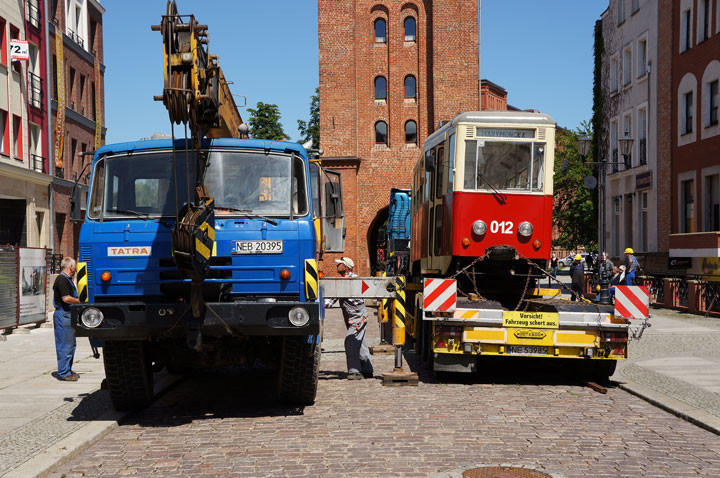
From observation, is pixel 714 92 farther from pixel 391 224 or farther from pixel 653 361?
pixel 653 361

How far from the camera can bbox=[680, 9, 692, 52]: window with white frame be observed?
31.7 metres

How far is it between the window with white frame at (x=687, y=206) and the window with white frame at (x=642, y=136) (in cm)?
423

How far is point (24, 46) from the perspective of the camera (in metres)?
32.6

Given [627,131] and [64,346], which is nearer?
[64,346]

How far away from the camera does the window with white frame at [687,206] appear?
31188mm

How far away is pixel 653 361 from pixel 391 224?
1781 cm

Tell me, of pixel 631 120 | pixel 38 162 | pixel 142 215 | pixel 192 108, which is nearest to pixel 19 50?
pixel 38 162

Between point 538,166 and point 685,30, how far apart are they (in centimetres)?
2249

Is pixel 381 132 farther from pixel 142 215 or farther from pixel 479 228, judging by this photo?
pixel 142 215

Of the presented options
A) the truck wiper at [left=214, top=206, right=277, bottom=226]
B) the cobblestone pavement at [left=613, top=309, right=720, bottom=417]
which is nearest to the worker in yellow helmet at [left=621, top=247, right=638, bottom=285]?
the cobblestone pavement at [left=613, top=309, right=720, bottom=417]

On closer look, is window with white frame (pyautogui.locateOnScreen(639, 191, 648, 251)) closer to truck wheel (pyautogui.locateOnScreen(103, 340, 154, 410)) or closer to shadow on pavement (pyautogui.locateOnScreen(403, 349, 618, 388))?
shadow on pavement (pyautogui.locateOnScreen(403, 349, 618, 388))

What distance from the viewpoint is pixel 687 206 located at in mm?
31844

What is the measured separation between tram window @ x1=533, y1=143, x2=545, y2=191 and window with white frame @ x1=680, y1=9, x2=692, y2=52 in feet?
71.1

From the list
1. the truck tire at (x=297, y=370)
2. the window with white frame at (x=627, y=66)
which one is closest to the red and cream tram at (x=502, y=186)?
the truck tire at (x=297, y=370)
